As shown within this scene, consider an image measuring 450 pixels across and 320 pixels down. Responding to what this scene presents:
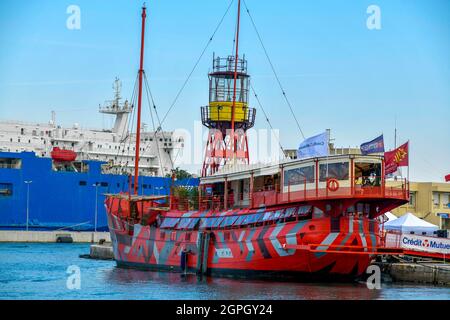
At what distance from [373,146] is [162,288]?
31.7ft

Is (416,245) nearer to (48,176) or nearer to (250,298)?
(250,298)

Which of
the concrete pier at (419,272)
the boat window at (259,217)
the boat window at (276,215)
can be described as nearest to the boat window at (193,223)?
the boat window at (259,217)

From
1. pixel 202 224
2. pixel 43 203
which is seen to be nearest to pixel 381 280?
pixel 202 224

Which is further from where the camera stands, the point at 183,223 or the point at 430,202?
the point at 430,202

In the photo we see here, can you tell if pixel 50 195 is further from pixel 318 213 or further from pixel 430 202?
pixel 318 213

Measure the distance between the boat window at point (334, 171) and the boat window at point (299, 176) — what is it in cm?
50

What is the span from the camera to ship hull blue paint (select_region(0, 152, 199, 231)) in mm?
82312

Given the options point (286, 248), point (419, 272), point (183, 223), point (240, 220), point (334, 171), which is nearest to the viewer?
point (334, 171)

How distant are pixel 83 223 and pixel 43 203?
452 centimetres

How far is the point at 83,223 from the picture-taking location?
283 ft

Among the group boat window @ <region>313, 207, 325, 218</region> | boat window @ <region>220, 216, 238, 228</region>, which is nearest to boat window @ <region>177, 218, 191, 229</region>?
boat window @ <region>220, 216, 238, 228</region>

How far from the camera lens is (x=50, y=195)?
→ 8412 centimetres

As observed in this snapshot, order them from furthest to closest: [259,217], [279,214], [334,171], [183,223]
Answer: [183,223] < [259,217] < [279,214] < [334,171]

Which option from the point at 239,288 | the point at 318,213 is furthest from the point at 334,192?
the point at 239,288
